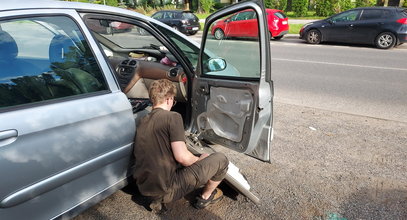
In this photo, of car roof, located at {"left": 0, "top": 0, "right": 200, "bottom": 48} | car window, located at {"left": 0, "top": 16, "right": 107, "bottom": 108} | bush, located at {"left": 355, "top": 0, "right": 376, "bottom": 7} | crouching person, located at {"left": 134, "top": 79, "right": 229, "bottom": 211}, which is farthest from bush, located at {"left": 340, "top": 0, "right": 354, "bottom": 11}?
car window, located at {"left": 0, "top": 16, "right": 107, "bottom": 108}

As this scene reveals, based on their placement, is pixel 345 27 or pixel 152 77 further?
pixel 345 27

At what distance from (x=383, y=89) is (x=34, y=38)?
6.29 metres

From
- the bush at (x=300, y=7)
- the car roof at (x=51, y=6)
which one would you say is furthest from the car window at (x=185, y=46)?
the bush at (x=300, y=7)

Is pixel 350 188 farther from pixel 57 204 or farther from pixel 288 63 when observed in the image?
pixel 288 63

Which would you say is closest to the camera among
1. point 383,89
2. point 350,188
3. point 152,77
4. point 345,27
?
point 350,188

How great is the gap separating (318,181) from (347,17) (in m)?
11.0

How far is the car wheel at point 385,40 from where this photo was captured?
438 inches

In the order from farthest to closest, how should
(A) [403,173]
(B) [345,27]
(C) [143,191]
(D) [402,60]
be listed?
(B) [345,27]
(D) [402,60]
(A) [403,173]
(C) [143,191]

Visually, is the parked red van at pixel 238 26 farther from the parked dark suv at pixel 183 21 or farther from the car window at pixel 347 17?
the parked dark suv at pixel 183 21

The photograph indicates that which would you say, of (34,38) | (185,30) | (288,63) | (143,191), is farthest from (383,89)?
(185,30)

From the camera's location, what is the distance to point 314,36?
12969 mm

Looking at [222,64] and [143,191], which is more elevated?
[222,64]

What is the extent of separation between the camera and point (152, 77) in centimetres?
369

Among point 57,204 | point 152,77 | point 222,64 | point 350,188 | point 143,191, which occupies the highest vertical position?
point 222,64
